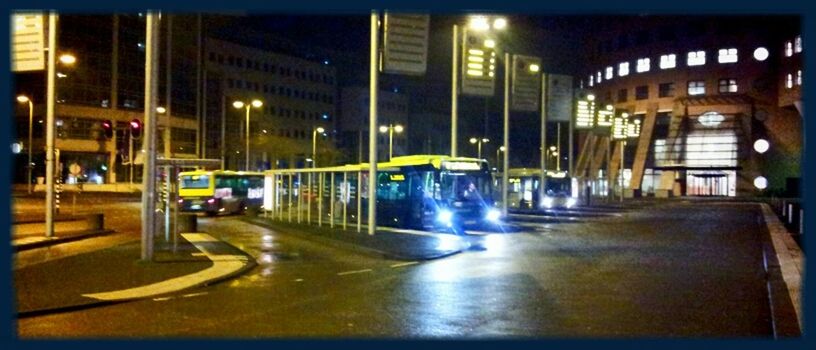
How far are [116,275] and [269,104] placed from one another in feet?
334

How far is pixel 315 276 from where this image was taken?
16328mm

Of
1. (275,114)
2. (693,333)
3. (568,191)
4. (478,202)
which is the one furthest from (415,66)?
(275,114)

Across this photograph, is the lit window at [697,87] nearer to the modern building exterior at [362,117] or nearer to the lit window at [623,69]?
the lit window at [623,69]

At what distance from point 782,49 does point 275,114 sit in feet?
214

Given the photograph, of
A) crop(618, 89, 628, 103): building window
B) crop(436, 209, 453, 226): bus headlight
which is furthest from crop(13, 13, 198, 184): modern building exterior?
crop(618, 89, 628, 103): building window

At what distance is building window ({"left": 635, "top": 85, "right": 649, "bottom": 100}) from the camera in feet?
316

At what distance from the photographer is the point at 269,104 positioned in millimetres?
115750

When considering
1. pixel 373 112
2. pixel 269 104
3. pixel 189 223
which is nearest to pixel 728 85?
pixel 269 104

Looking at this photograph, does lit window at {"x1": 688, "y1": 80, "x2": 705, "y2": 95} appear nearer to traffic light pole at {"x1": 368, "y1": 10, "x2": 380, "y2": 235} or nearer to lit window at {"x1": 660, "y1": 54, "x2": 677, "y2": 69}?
lit window at {"x1": 660, "y1": 54, "x2": 677, "y2": 69}

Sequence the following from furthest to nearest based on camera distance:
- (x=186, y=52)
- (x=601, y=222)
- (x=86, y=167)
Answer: (x=186, y=52) → (x=86, y=167) → (x=601, y=222)

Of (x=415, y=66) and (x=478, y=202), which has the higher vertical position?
(x=415, y=66)

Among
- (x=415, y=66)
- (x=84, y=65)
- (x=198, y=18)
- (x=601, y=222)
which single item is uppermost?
(x=198, y=18)

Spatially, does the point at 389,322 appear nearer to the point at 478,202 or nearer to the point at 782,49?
the point at 478,202

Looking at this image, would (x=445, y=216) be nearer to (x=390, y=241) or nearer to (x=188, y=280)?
(x=390, y=241)
